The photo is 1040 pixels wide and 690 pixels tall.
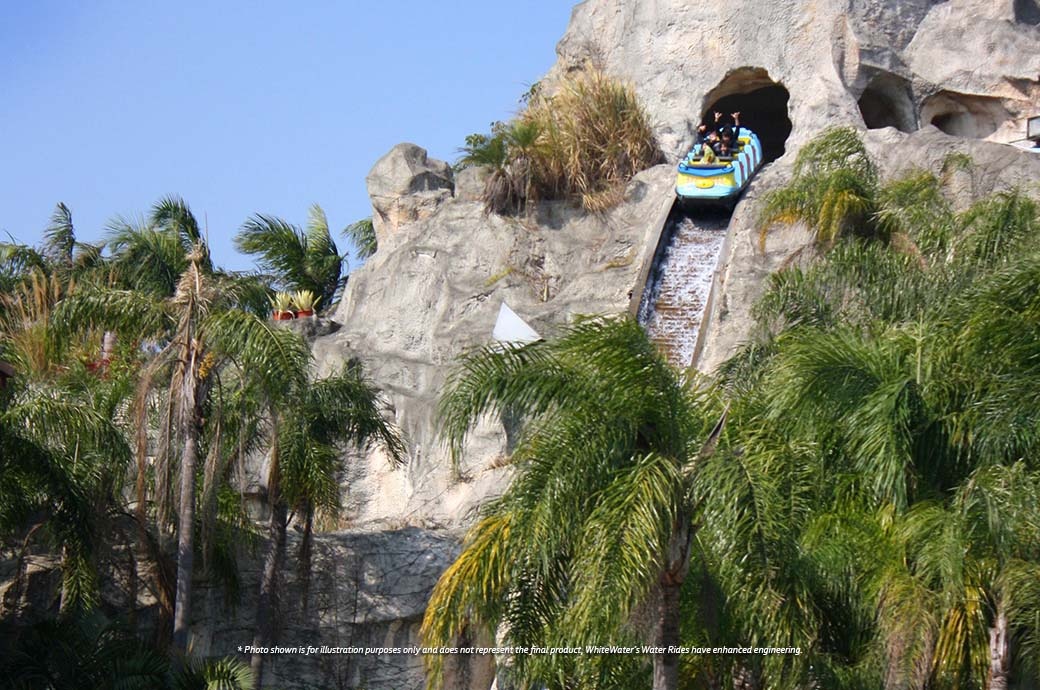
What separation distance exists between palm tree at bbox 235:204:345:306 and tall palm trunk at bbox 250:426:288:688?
12.0m

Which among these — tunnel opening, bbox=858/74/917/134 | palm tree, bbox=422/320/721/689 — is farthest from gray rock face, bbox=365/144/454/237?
palm tree, bbox=422/320/721/689

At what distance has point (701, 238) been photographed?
26422 mm

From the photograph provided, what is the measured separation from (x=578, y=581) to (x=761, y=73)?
18.3 m

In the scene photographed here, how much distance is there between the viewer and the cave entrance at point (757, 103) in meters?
30.0

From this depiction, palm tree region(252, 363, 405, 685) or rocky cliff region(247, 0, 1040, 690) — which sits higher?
rocky cliff region(247, 0, 1040, 690)

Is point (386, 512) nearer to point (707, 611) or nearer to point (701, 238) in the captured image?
point (701, 238)

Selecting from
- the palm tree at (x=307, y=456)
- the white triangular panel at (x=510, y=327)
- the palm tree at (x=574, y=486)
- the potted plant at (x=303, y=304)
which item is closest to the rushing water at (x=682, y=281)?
the white triangular panel at (x=510, y=327)

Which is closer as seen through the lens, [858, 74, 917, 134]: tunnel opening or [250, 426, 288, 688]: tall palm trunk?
[250, 426, 288, 688]: tall palm trunk

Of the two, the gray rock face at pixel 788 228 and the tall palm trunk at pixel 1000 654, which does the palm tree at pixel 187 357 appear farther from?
the tall palm trunk at pixel 1000 654

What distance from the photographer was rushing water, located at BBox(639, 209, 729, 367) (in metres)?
24.4

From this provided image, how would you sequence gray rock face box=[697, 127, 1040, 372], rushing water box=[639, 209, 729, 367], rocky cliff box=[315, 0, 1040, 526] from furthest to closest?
rocky cliff box=[315, 0, 1040, 526] → rushing water box=[639, 209, 729, 367] → gray rock face box=[697, 127, 1040, 372]

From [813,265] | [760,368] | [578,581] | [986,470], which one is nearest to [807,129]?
[813,265]

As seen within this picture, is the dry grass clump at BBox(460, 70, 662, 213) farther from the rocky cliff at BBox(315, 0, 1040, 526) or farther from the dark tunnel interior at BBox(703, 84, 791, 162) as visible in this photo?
the dark tunnel interior at BBox(703, 84, 791, 162)

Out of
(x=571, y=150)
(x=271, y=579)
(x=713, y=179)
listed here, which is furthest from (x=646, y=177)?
(x=271, y=579)
